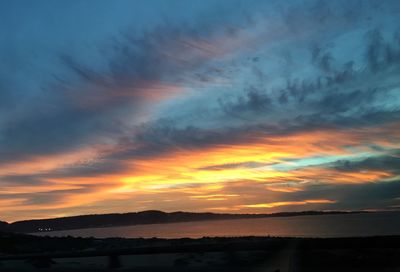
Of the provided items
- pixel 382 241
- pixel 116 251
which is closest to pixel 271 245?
pixel 382 241

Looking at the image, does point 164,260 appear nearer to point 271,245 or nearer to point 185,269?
point 185,269

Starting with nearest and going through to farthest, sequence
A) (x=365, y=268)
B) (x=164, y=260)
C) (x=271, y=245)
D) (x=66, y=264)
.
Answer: (x=365, y=268), (x=271, y=245), (x=164, y=260), (x=66, y=264)

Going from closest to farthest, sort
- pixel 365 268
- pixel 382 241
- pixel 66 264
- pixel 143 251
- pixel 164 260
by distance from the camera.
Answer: pixel 365 268
pixel 382 241
pixel 143 251
pixel 164 260
pixel 66 264

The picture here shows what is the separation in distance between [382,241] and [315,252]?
76.6 inches

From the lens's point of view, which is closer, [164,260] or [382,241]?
[382,241]

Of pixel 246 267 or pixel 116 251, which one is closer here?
pixel 246 267

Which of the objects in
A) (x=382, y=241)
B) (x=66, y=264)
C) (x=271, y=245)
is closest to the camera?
(x=382, y=241)

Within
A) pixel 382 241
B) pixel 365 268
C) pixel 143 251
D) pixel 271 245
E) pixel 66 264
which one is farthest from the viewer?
pixel 66 264

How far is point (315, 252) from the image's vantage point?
43.8ft

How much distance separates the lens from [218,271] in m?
11.9

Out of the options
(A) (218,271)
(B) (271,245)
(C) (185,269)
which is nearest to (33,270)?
(C) (185,269)

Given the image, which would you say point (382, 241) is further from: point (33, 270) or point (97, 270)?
point (33, 270)

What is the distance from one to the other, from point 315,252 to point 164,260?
4889 mm

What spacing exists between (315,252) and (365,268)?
7.21 ft
